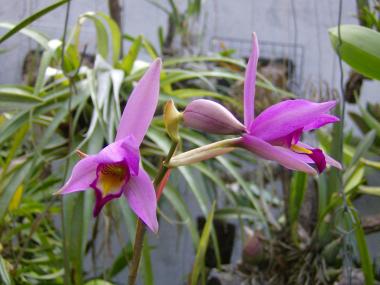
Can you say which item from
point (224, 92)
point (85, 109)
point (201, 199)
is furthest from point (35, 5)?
point (224, 92)

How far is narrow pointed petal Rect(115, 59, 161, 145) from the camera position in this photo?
405mm

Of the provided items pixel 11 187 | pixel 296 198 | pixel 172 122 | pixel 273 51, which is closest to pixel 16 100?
pixel 11 187

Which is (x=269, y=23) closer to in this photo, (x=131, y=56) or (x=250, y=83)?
(x=131, y=56)

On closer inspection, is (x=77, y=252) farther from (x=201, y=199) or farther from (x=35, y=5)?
(x=35, y=5)

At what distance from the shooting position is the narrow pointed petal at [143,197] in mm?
390

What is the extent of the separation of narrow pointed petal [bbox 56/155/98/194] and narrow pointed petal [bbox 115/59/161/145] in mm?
39

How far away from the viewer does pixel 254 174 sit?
172 cm

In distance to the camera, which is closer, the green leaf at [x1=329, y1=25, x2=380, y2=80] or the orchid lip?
the orchid lip

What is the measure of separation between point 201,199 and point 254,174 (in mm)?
749

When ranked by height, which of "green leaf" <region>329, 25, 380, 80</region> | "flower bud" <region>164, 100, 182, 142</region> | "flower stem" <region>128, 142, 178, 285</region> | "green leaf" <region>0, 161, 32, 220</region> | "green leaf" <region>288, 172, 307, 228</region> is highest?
"green leaf" <region>329, 25, 380, 80</region>

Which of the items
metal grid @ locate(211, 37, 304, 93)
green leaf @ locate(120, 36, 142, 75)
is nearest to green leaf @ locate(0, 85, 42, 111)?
green leaf @ locate(120, 36, 142, 75)

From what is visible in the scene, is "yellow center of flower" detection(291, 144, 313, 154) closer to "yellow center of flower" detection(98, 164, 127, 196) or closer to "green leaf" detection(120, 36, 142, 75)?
"yellow center of flower" detection(98, 164, 127, 196)

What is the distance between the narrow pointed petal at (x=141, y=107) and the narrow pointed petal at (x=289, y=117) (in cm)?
10

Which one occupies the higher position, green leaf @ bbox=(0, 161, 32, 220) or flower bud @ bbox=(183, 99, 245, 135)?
flower bud @ bbox=(183, 99, 245, 135)
